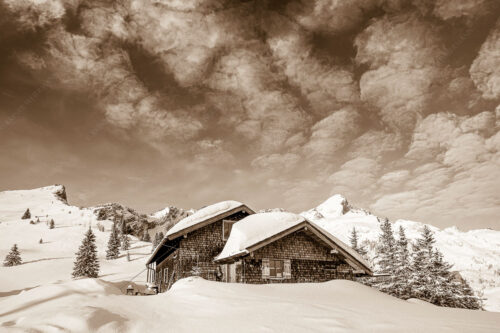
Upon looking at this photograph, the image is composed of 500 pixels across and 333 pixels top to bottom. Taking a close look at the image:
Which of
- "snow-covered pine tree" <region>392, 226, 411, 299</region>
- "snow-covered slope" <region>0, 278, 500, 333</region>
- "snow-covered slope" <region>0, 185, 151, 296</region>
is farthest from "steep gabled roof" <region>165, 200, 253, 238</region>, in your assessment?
"snow-covered slope" <region>0, 185, 151, 296</region>

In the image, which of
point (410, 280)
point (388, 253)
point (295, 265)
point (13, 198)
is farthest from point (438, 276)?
point (13, 198)

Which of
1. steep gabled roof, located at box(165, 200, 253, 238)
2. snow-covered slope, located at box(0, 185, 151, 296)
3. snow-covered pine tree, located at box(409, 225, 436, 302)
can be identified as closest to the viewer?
steep gabled roof, located at box(165, 200, 253, 238)

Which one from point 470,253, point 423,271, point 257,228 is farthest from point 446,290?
point 470,253

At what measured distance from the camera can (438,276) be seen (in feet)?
88.0

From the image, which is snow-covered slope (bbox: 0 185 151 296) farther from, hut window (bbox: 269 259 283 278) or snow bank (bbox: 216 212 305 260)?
hut window (bbox: 269 259 283 278)

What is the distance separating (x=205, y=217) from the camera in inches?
770

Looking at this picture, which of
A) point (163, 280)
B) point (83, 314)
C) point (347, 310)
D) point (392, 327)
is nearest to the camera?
point (83, 314)

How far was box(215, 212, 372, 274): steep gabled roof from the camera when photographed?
15273mm

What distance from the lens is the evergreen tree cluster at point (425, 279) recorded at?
26.0 metres

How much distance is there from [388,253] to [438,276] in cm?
576

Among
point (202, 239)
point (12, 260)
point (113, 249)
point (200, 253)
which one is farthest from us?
point (113, 249)

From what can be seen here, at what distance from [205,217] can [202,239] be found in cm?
141

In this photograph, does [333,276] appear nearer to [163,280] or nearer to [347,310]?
[347,310]

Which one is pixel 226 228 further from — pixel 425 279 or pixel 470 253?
pixel 470 253
